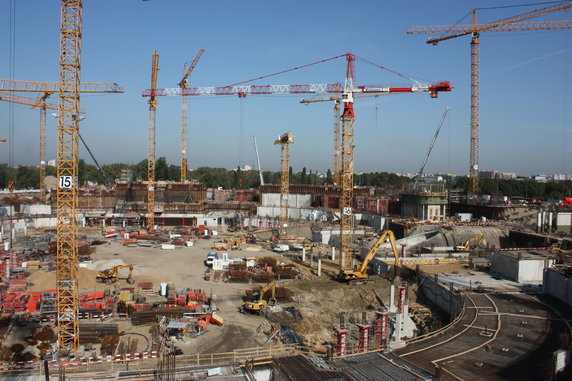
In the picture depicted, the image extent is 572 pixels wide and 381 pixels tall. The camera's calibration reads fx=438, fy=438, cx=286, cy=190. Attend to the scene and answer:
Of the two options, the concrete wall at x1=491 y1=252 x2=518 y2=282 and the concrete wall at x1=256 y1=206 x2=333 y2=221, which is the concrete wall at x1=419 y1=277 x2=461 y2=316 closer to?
the concrete wall at x1=491 y1=252 x2=518 y2=282

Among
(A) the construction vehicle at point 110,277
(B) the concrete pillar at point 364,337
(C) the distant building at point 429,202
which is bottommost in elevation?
(A) the construction vehicle at point 110,277

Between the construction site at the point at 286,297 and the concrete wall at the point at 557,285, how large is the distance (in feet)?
0.26

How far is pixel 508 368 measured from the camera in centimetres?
1259

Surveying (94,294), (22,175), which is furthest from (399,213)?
(22,175)

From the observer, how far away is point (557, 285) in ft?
67.1

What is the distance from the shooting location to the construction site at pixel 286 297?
12.9 meters

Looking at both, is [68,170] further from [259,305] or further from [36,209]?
[36,209]

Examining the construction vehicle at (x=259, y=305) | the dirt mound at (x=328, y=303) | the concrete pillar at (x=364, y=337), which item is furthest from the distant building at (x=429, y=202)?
the concrete pillar at (x=364, y=337)

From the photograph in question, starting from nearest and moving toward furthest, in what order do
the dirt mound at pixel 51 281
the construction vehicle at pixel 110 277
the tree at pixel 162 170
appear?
the dirt mound at pixel 51 281
the construction vehicle at pixel 110 277
the tree at pixel 162 170

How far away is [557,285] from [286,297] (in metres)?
13.2

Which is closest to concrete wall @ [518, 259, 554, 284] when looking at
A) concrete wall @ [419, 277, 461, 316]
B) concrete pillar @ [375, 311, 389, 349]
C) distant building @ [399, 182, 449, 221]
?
concrete wall @ [419, 277, 461, 316]

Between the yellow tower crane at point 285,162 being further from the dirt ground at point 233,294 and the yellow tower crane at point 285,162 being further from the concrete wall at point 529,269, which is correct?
the concrete wall at point 529,269

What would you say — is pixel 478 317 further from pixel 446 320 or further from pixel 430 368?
pixel 430 368

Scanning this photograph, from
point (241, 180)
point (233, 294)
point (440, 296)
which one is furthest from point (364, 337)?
point (241, 180)
